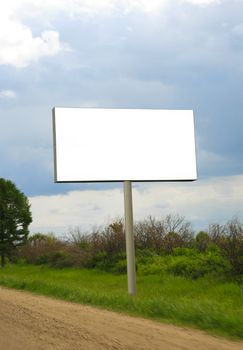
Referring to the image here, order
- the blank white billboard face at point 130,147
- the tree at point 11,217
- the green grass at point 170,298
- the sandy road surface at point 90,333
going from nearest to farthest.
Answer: the sandy road surface at point 90,333
the green grass at point 170,298
the blank white billboard face at point 130,147
the tree at point 11,217

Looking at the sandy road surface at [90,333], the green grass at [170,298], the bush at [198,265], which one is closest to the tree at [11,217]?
the green grass at [170,298]

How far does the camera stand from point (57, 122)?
57.8 feet

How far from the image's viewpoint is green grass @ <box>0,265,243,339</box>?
10.3 m

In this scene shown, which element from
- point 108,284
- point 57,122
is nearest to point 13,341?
point 57,122

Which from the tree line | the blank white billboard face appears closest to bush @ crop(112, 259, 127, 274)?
the tree line

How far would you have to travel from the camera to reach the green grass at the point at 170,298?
10.3 metres

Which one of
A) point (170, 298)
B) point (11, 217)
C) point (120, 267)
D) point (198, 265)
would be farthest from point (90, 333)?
point (11, 217)

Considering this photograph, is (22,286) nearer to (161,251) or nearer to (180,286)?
(180,286)

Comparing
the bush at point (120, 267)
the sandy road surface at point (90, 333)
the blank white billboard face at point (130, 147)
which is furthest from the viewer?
the bush at point (120, 267)

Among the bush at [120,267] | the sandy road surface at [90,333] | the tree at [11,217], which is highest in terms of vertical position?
the tree at [11,217]

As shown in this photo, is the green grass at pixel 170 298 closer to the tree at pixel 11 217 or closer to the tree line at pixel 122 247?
the tree line at pixel 122 247

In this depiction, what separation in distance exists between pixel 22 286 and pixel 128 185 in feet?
21.4

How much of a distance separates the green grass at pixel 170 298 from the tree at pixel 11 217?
1652 cm

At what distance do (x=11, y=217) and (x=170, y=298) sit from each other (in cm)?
2944
